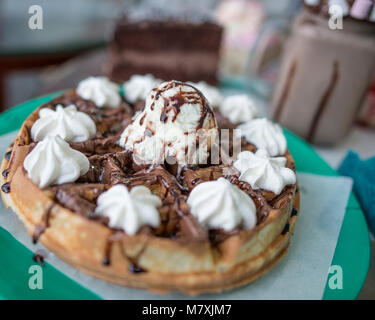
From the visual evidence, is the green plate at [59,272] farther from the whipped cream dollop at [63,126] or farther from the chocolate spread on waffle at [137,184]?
the whipped cream dollop at [63,126]

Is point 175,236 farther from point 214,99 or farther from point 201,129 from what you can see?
point 214,99

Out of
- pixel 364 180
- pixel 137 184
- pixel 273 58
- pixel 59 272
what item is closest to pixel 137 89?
pixel 137 184

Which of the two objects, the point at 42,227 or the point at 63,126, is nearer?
the point at 42,227

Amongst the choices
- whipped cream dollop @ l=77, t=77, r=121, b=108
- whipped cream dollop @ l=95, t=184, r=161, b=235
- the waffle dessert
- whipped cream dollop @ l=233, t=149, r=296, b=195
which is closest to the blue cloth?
the waffle dessert

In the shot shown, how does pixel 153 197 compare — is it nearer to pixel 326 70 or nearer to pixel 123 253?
pixel 123 253

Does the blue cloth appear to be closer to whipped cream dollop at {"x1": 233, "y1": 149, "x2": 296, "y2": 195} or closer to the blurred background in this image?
the blurred background

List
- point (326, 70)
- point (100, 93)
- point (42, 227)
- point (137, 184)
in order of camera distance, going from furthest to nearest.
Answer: point (326, 70)
point (100, 93)
point (137, 184)
point (42, 227)
